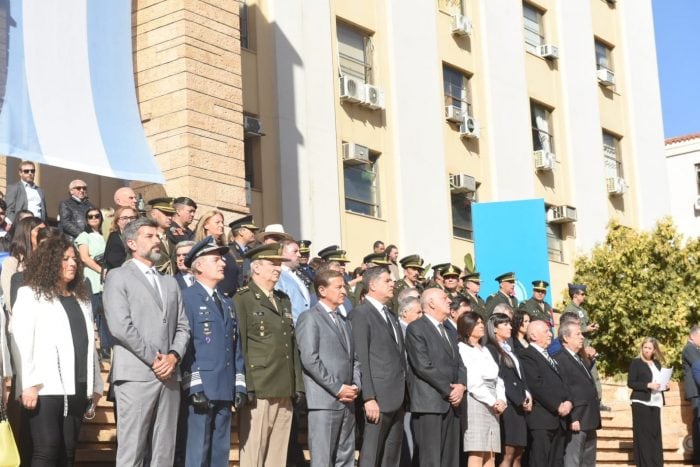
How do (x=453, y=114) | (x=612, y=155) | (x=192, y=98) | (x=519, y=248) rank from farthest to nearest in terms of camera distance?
1. (x=612, y=155)
2. (x=453, y=114)
3. (x=519, y=248)
4. (x=192, y=98)

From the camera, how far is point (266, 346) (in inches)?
384

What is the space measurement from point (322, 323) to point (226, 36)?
9.77 metres

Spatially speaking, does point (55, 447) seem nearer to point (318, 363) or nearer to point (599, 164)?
point (318, 363)

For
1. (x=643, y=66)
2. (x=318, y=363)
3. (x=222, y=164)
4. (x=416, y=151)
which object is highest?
(x=643, y=66)

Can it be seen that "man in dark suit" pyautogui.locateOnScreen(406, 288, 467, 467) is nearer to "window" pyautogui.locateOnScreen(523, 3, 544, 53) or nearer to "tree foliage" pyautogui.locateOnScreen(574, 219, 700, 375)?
"tree foliage" pyautogui.locateOnScreen(574, 219, 700, 375)

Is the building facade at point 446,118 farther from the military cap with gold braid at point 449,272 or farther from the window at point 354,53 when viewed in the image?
A: the military cap with gold braid at point 449,272

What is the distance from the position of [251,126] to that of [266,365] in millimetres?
11873

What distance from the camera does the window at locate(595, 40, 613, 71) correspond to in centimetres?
3219

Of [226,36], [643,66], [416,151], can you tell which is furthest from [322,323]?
[643,66]

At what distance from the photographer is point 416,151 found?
25.0 meters

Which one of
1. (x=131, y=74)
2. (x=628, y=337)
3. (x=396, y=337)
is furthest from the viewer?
(x=628, y=337)

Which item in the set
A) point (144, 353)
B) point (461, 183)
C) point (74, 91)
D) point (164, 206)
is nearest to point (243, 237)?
point (164, 206)

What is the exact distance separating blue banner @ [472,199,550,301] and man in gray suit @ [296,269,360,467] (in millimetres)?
11526

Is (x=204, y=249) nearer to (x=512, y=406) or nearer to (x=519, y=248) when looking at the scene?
(x=512, y=406)
